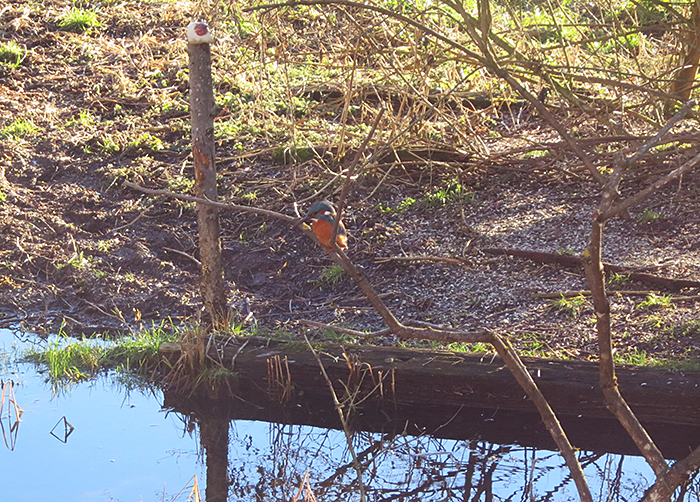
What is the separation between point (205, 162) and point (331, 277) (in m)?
1.62

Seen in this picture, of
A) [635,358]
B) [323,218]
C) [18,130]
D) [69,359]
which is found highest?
[18,130]

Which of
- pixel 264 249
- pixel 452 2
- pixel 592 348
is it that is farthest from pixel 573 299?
pixel 264 249

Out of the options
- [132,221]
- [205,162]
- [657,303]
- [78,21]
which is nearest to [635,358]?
[657,303]

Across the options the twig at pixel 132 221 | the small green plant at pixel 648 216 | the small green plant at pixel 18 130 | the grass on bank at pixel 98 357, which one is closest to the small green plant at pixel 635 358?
the small green plant at pixel 648 216

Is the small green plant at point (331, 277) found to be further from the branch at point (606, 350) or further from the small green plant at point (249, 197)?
the branch at point (606, 350)

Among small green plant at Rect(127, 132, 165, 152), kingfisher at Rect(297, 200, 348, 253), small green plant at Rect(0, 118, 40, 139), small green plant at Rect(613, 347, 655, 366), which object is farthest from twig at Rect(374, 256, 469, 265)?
small green plant at Rect(0, 118, 40, 139)

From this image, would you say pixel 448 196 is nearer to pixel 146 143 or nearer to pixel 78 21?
pixel 146 143

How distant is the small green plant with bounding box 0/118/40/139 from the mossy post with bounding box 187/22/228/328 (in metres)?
4.13

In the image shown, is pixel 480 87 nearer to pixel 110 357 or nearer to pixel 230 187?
pixel 230 187

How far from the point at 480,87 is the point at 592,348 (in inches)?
114

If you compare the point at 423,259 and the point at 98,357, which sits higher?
the point at 423,259

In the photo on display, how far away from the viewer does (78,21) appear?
9.44 metres

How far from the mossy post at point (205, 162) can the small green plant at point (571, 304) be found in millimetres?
2129

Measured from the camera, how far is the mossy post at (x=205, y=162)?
4117mm
